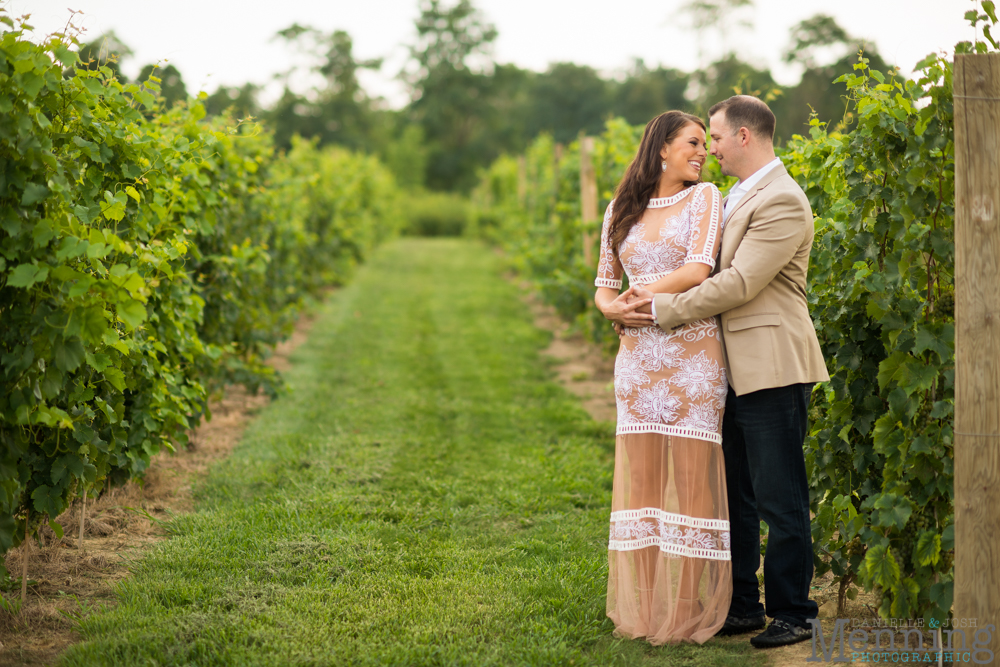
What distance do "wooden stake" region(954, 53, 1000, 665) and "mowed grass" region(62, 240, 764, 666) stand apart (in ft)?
2.75

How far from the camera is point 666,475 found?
9.95 feet

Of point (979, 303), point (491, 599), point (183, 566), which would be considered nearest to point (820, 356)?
point (979, 303)

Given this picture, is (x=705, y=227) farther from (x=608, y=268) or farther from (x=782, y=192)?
(x=608, y=268)

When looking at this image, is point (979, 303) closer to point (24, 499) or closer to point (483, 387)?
point (24, 499)

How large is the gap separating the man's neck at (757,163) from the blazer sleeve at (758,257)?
0.70 feet

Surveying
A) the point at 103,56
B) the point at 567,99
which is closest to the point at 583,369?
the point at 103,56

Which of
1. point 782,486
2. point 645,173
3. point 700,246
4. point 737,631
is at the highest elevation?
point 645,173

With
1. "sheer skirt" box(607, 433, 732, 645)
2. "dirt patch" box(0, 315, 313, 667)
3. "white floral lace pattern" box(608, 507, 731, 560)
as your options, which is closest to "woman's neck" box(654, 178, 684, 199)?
"sheer skirt" box(607, 433, 732, 645)

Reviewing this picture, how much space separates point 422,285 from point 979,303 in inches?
530

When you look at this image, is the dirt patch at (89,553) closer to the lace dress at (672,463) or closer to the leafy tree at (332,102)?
the lace dress at (672,463)

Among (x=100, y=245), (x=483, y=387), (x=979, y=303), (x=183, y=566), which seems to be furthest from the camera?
(x=483, y=387)

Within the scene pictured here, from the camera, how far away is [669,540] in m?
2.96

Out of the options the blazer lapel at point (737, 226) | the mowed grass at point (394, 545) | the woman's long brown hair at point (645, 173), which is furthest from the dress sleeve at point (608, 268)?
the mowed grass at point (394, 545)

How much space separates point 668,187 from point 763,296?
58 cm
